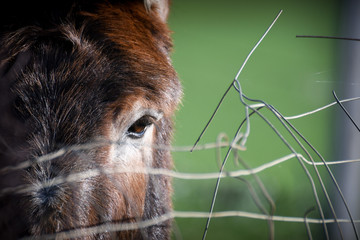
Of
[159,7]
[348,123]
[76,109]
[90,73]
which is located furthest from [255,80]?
[76,109]

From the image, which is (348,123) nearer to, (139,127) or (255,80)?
(255,80)

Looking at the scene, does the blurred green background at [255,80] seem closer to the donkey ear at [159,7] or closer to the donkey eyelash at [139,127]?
the donkey ear at [159,7]

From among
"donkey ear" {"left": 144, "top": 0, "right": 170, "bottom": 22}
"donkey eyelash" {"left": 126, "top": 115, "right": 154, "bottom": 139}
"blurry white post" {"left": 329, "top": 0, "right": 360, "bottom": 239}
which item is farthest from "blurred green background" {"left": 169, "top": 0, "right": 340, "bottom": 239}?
"donkey eyelash" {"left": 126, "top": 115, "right": 154, "bottom": 139}

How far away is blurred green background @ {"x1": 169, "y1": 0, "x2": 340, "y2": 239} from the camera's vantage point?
190 inches

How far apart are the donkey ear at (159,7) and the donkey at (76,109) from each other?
0.11 meters

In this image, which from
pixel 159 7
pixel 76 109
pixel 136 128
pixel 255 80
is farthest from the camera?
pixel 255 80

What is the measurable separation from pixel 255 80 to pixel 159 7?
2.85m

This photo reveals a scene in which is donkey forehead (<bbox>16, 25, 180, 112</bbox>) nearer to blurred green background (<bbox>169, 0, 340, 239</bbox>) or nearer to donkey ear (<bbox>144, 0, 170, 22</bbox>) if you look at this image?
donkey ear (<bbox>144, 0, 170, 22</bbox>)

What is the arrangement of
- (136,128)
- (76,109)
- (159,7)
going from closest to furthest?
1. (76,109)
2. (136,128)
3. (159,7)

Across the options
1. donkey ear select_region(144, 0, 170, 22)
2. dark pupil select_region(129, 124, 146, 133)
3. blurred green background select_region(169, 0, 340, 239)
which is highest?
donkey ear select_region(144, 0, 170, 22)

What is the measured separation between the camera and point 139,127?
1645 mm

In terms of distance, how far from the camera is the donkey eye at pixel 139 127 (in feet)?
5.32

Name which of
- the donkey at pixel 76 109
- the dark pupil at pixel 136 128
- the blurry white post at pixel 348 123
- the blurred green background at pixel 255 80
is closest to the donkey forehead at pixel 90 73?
the donkey at pixel 76 109

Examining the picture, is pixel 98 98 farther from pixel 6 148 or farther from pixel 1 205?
pixel 1 205
